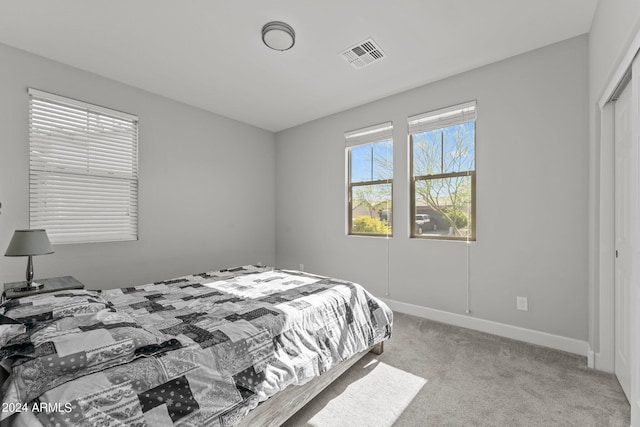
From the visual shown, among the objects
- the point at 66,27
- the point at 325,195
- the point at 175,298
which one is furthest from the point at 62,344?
the point at 325,195

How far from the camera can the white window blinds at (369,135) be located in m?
3.77

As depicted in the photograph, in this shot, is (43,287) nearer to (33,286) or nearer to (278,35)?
(33,286)

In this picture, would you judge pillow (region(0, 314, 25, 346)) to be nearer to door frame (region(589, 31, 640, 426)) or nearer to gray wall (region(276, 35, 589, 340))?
gray wall (region(276, 35, 589, 340))

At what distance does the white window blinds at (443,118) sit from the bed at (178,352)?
2129 millimetres

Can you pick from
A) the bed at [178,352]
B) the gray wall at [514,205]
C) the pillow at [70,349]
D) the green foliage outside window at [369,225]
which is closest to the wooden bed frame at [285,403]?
the bed at [178,352]

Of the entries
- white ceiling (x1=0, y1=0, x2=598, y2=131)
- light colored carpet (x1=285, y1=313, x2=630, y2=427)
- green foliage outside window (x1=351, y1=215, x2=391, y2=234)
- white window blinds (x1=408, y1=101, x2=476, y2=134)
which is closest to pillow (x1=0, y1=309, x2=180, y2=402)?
light colored carpet (x1=285, y1=313, x2=630, y2=427)

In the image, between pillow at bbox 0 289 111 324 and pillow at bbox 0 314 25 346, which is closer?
pillow at bbox 0 314 25 346

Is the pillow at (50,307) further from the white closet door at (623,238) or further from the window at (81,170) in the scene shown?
the white closet door at (623,238)

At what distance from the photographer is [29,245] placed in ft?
7.47

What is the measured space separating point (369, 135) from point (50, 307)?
11.6 ft

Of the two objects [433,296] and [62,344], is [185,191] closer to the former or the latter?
[62,344]

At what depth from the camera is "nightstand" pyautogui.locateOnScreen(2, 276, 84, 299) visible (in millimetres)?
2241

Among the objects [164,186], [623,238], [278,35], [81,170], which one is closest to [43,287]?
[81,170]

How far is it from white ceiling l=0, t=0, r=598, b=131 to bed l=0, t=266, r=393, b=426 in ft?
6.98
